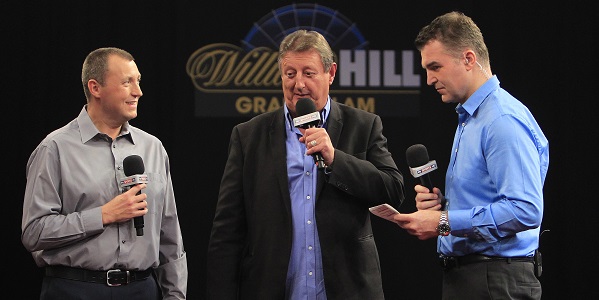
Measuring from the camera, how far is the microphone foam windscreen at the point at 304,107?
2625mm

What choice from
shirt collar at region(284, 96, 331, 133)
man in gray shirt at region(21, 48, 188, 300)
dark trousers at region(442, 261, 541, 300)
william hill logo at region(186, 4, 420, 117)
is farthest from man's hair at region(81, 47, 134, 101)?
william hill logo at region(186, 4, 420, 117)

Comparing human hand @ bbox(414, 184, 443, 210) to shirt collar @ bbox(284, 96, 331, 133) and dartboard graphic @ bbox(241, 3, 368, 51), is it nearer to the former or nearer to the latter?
shirt collar @ bbox(284, 96, 331, 133)

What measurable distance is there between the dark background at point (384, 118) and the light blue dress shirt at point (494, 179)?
8.08ft

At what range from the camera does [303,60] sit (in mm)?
2762

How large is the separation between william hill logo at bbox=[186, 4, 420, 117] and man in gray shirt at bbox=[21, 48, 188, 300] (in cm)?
189

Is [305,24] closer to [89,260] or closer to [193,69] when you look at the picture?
[193,69]

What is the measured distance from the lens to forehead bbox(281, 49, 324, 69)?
9.05 ft

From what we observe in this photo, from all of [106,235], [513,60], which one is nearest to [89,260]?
[106,235]

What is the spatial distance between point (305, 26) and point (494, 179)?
292 cm

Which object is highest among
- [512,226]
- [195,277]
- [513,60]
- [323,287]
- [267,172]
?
[513,60]

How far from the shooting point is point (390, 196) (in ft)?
9.07

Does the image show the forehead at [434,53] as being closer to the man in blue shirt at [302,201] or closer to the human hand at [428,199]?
the man in blue shirt at [302,201]

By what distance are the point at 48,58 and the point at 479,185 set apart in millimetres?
3441

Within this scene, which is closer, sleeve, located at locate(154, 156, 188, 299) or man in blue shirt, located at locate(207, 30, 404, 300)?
man in blue shirt, located at locate(207, 30, 404, 300)
